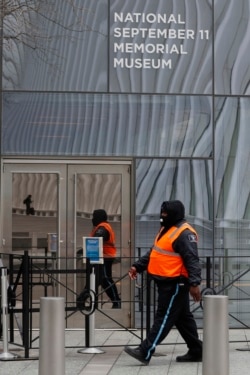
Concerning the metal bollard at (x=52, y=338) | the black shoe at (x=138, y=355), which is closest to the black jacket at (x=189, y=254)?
the black shoe at (x=138, y=355)

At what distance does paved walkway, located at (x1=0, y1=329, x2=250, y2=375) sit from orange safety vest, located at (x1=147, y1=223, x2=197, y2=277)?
1.11 m

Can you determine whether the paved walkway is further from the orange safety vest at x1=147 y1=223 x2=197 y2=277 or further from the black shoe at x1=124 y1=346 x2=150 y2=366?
the orange safety vest at x1=147 y1=223 x2=197 y2=277

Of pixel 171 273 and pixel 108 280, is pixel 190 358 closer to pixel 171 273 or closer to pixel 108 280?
pixel 171 273

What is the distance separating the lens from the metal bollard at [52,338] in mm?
8836

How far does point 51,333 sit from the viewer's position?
8.99 m

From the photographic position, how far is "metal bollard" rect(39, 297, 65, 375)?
8.84m

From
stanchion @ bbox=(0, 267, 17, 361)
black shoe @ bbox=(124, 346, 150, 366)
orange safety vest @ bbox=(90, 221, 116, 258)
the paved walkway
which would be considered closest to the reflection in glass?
orange safety vest @ bbox=(90, 221, 116, 258)

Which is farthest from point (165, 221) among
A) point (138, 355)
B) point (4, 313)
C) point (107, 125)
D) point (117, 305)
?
point (107, 125)

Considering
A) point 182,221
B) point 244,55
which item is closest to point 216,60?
point 244,55

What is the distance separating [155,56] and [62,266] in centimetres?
374

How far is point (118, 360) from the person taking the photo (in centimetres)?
1245

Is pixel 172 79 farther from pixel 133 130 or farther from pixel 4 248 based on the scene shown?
pixel 4 248

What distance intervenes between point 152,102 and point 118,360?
542 centimetres

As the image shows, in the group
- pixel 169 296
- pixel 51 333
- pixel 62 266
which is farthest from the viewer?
pixel 62 266
